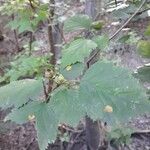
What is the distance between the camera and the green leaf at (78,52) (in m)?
0.93

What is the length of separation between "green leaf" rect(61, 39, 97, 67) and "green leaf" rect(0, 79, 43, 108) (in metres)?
0.14

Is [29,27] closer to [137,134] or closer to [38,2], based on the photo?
[38,2]

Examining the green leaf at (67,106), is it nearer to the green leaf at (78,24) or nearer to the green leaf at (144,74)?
the green leaf at (78,24)

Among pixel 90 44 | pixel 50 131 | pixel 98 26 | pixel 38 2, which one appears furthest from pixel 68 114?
pixel 38 2

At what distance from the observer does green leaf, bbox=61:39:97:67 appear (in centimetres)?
93

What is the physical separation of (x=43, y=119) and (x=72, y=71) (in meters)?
0.20

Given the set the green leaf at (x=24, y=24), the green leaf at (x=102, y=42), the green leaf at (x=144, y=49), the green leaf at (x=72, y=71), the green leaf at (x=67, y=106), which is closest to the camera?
the green leaf at (x=67, y=106)

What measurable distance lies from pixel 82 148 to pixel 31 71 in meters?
1.05

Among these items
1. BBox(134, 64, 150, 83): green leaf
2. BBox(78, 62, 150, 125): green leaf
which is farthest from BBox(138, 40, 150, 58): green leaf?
BBox(78, 62, 150, 125): green leaf

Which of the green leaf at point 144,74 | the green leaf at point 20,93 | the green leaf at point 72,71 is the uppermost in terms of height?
the green leaf at point 20,93

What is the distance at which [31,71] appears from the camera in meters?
2.60

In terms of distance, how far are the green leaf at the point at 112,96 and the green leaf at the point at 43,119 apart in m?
0.08

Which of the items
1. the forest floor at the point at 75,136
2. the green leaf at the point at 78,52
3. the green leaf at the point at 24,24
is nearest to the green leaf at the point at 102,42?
the green leaf at the point at 78,52

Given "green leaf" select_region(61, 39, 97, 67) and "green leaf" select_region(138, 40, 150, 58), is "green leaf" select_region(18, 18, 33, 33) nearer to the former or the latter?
"green leaf" select_region(138, 40, 150, 58)
